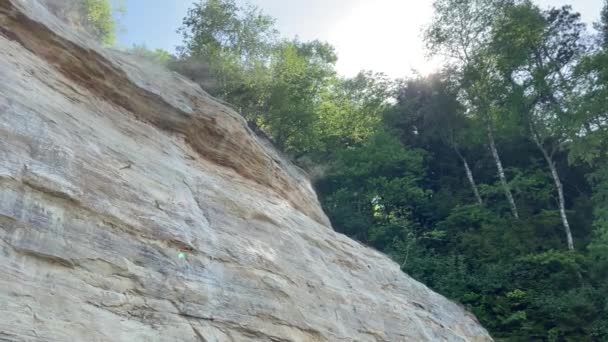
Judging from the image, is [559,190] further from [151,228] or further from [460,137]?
[151,228]

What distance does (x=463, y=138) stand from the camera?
25156 mm

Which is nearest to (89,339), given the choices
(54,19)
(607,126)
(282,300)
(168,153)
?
(282,300)

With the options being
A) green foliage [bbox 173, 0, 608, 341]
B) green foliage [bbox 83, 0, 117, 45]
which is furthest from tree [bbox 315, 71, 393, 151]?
green foliage [bbox 83, 0, 117, 45]

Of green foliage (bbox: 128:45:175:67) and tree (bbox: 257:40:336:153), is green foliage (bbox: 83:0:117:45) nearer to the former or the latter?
green foliage (bbox: 128:45:175:67)

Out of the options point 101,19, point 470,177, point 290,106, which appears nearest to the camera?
point 290,106

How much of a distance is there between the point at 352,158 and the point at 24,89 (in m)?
18.5

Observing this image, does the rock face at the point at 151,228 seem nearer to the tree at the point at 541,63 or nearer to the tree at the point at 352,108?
the tree at the point at 541,63

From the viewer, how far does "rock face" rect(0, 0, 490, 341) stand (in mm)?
6309

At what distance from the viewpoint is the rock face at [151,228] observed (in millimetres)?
6309

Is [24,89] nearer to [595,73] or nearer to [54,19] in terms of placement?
[54,19]

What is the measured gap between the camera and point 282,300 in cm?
865

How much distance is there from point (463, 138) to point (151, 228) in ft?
64.5

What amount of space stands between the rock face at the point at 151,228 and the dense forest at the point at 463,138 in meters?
7.56

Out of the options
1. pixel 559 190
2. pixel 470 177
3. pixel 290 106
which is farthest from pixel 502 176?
pixel 290 106
